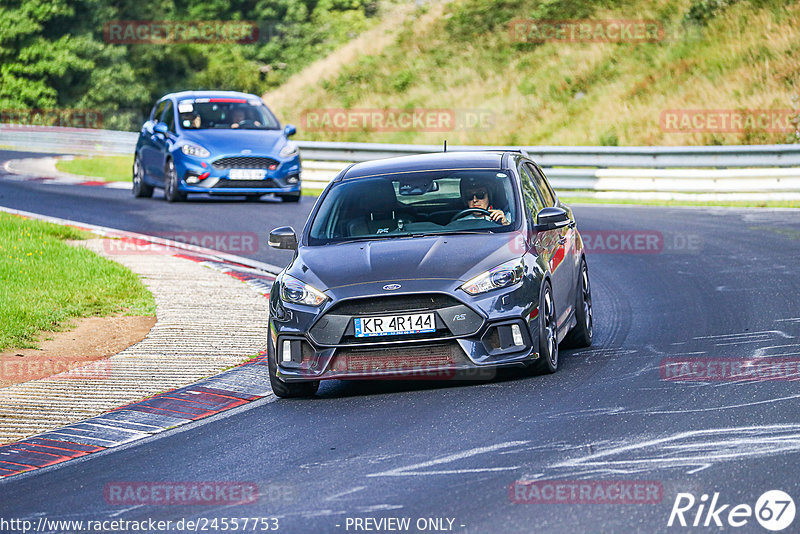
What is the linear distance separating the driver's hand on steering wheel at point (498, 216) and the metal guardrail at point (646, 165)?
12.2 m

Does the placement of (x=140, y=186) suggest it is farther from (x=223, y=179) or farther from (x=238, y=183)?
(x=238, y=183)

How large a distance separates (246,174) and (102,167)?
46.3 feet

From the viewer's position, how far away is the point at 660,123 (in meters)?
31.1

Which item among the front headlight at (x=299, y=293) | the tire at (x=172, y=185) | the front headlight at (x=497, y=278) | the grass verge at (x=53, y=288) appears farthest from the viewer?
the tire at (x=172, y=185)

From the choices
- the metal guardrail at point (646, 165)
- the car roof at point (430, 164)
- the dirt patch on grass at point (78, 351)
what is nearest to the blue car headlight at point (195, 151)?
the metal guardrail at point (646, 165)

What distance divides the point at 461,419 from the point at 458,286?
3.69 ft

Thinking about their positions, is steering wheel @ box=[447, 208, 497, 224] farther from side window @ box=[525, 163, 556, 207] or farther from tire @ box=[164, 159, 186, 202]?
tire @ box=[164, 159, 186, 202]

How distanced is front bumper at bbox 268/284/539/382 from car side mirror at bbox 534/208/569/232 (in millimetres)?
993

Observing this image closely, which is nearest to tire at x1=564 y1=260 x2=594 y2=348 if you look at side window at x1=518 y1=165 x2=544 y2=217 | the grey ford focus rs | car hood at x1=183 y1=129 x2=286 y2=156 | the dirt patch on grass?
the grey ford focus rs

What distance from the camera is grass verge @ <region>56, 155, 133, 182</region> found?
32594 mm

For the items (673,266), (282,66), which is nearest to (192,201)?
(673,266)

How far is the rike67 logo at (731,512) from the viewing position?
554cm

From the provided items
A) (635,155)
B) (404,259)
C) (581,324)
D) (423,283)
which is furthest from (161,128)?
(423,283)

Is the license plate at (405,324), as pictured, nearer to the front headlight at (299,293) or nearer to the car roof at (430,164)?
the front headlight at (299,293)
